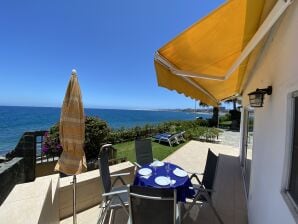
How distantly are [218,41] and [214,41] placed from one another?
0.20 ft

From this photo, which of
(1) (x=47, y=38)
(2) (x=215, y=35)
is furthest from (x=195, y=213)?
(1) (x=47, y=38)

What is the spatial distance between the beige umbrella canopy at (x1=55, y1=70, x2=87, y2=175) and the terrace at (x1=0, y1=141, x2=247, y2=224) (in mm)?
412

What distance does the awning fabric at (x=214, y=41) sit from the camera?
70.9 inches

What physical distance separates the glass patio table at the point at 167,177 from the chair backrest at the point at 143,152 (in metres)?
1.75

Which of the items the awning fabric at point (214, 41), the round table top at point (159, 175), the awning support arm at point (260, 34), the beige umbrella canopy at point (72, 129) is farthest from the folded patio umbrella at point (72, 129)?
the awning support arm at point (260, 34)

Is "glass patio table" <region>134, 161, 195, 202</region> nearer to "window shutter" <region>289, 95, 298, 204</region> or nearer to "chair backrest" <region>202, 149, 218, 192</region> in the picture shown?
"chair backrest" <region>202, 149, 218, 192</region>

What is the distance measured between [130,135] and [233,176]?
9299 mm

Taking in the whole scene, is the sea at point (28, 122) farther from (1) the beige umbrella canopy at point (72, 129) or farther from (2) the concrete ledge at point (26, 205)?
(2) the concrete ledge at point (26, 205)

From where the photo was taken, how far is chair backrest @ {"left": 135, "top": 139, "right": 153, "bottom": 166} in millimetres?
6375

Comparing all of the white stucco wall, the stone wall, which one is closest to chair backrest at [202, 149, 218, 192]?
the white stucco wall

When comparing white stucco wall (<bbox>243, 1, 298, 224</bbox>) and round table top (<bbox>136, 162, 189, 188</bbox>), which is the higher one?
white stucco wall (<bbox>243, 1, 298, 224</bbox>)

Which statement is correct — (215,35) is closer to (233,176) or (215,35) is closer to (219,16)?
(219,16)

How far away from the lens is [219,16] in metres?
1.90

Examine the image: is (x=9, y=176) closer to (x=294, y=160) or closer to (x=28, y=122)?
(x=294, y=160)
